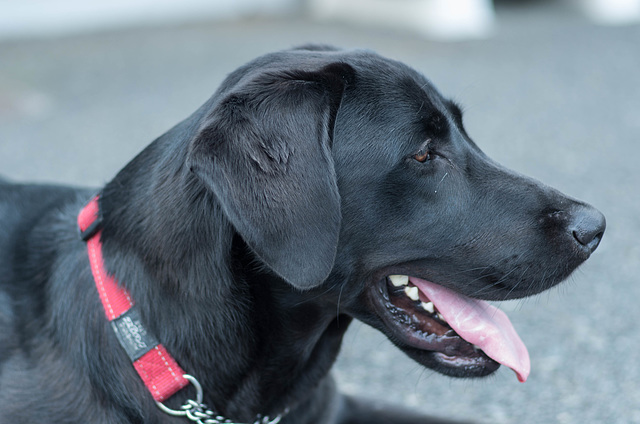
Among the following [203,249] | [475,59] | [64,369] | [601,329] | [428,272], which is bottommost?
[475,59]

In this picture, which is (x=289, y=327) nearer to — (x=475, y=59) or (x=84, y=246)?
(x=84, y=246)

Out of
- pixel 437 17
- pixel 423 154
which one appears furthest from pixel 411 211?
pixel 437 17

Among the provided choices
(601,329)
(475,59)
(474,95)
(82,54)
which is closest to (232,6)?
(82,54)

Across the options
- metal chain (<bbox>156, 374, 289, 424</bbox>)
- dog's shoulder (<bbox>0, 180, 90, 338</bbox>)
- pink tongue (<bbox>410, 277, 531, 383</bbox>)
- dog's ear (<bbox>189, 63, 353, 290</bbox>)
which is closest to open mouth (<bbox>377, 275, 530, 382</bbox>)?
pink tongue (<bbox>410, 277, 531, 383</bbox>)

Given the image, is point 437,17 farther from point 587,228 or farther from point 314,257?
point 314,257

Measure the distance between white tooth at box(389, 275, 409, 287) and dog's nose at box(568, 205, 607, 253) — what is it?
44cm

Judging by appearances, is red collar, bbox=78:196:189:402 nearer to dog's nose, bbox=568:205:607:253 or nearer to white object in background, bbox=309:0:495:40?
dog's nose, bbox=568:205:607:253

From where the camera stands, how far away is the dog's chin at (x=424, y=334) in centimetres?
186

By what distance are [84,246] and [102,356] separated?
34cm

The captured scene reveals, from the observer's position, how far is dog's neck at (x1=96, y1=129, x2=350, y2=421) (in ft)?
5.77

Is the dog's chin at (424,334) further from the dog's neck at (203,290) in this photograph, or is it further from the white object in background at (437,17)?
the white object in background at (437,17)

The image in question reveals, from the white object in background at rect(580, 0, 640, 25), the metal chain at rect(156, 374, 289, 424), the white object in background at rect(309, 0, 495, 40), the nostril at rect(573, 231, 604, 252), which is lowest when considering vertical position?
the white object in background at rect(580, 0, 640, 25)

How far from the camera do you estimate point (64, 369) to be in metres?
1.92

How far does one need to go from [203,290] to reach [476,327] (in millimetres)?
731
